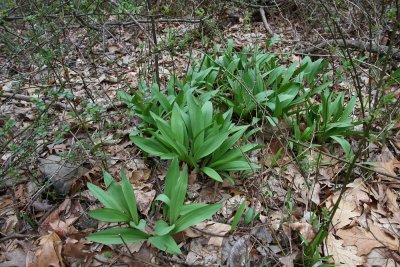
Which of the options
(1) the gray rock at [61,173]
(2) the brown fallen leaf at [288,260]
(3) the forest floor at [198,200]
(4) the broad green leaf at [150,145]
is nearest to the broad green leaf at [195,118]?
(4) the broad green leaf at [150,145]

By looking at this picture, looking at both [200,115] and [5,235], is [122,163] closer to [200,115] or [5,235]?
[200,115]

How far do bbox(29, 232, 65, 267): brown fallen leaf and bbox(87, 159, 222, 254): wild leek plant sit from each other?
0.32 metres

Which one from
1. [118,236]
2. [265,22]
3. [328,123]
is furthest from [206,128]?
[265,22]

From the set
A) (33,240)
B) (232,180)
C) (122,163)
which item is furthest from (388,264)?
(33,240)

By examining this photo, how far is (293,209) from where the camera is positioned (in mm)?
2279

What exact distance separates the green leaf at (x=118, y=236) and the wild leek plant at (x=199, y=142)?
607 mm

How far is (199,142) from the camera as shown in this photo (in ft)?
7.84

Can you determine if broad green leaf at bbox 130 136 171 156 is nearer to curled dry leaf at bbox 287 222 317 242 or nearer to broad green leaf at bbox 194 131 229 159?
broad green leaf at bbox 194 131 229 159

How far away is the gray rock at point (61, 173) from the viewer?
92.3 inches

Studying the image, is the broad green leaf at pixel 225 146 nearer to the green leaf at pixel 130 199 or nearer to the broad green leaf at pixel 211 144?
the broad green leaf at pixel 211 144

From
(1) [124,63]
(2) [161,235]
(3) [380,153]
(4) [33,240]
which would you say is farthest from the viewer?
(1) [124,63]

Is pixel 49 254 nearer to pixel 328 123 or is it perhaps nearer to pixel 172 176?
pixel 172 176

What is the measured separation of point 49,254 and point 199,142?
119 centimetres

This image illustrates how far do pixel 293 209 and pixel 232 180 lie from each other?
1.54 feet
